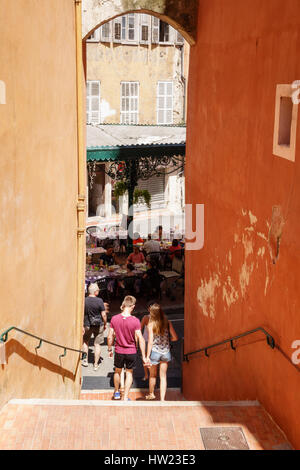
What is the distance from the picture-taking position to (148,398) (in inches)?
335

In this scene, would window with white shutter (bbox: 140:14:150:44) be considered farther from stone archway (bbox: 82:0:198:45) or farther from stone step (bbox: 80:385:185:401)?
stone step (bbox: 80:385:185:401)

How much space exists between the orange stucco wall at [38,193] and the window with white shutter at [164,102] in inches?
662

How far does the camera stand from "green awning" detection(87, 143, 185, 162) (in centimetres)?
1330

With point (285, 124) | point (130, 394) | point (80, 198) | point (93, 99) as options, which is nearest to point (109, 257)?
point (80, 198)

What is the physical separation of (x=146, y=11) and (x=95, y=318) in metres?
4.97

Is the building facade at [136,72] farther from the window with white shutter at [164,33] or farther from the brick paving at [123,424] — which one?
the brick paving at [123,424]

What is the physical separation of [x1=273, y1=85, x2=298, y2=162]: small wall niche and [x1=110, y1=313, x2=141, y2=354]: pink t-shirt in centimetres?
295

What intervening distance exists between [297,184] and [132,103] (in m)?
20.4

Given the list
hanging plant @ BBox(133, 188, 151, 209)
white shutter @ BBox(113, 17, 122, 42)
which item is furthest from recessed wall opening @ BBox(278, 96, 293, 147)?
white shutter @ BBox(113, 17, 122, 42)

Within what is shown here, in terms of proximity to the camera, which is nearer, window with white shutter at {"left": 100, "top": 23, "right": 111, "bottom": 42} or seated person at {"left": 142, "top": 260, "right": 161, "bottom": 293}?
seated person at {"left": 142, "top": 260, "right": 161, "bottom": 293}

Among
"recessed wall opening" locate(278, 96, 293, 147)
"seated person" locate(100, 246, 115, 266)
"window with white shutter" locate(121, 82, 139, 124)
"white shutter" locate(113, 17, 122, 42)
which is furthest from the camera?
"window with white shutter" locate(121, 82, 139, 124)
